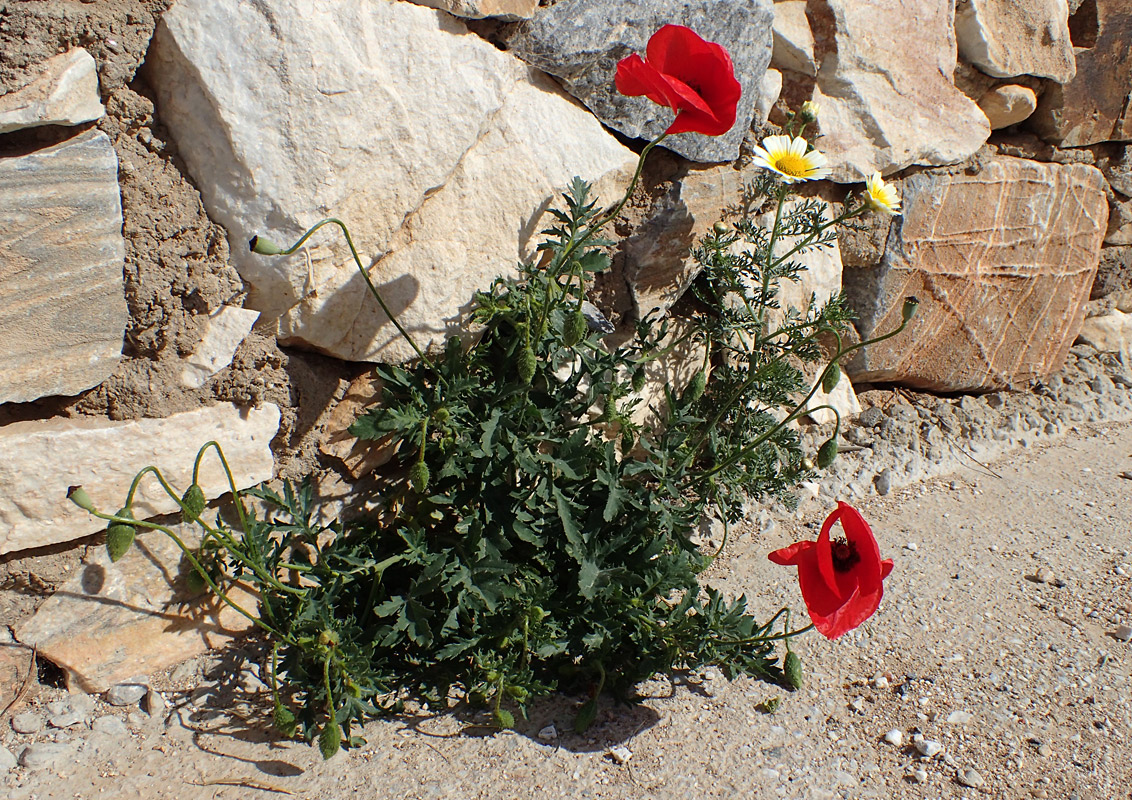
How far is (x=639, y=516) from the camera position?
7.06ft

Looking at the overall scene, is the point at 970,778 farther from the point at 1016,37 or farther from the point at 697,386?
the point at 1016,37

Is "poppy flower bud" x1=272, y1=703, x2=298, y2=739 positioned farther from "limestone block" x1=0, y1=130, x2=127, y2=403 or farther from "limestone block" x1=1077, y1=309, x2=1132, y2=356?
"limestone block" x1=1077, y1=309, x2=1132, y2=356

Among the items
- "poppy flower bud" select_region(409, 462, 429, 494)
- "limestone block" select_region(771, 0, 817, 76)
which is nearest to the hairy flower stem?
"poppy flower bud" select_region(409, 462, 429, 494)

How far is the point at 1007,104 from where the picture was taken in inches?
133

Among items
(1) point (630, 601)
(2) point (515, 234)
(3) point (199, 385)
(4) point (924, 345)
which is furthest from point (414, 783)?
(4) point (924, 345)

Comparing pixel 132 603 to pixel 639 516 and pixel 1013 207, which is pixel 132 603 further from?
pixel 1013 207

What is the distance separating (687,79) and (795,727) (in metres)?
1.49

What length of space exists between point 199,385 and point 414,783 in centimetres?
103

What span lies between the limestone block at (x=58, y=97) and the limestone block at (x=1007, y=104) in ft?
10.2

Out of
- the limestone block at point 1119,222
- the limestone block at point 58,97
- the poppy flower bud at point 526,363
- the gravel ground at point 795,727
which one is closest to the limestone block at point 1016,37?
the limestone block at point 1119,222

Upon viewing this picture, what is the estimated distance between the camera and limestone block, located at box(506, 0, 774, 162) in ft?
7.45

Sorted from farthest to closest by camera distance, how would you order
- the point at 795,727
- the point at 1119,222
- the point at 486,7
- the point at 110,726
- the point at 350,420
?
the point at 1119,222, the point at 350,420, the point at 486,7, the point at 795,727, the point at 110,726

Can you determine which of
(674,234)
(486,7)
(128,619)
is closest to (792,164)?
(674,234)

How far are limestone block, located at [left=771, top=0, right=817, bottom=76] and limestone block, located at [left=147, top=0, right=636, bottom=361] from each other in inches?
33.9
